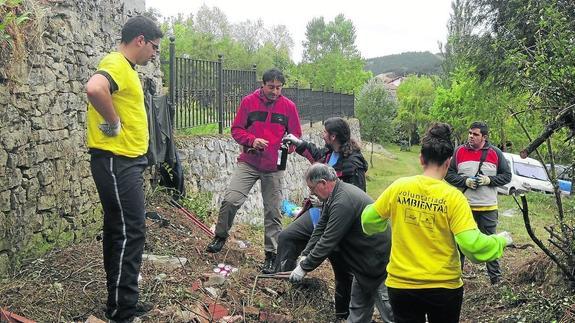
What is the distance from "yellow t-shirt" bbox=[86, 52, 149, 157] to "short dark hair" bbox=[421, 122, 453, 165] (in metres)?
1.75

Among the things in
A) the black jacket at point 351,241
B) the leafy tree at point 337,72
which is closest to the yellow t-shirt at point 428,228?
the black jacket at point 351,241

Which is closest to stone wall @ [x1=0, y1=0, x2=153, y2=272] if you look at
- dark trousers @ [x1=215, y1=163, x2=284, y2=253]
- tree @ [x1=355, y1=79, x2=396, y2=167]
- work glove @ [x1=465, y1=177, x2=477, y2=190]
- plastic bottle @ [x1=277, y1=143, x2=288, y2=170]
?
dark trousers @ [x1=215, y1=163, x2=284, y2=253]

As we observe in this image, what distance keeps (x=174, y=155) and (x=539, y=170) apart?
18.7m

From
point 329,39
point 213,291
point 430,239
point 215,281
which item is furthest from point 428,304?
point 329,39

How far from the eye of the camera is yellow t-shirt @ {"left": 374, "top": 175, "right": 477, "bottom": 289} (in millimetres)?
2879

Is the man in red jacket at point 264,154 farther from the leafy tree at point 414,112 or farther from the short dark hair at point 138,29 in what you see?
the leafy tree at point 414,112

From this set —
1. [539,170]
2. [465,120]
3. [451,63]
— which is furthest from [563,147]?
[451,63]

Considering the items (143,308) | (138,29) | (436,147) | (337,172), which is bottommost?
(143,308)

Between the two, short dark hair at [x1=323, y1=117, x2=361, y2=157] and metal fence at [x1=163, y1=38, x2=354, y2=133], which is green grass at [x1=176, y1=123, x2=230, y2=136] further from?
short dark hair at [x1=323, y1=117, x2=361, y2=157]

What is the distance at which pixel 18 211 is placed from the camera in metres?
3.95

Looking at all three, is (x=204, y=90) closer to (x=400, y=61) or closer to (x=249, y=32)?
(x=249, y=32)

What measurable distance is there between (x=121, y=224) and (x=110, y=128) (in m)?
0.59

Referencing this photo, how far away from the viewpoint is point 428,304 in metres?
2.98

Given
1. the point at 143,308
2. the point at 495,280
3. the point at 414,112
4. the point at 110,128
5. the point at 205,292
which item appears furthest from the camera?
the point at 414,112
